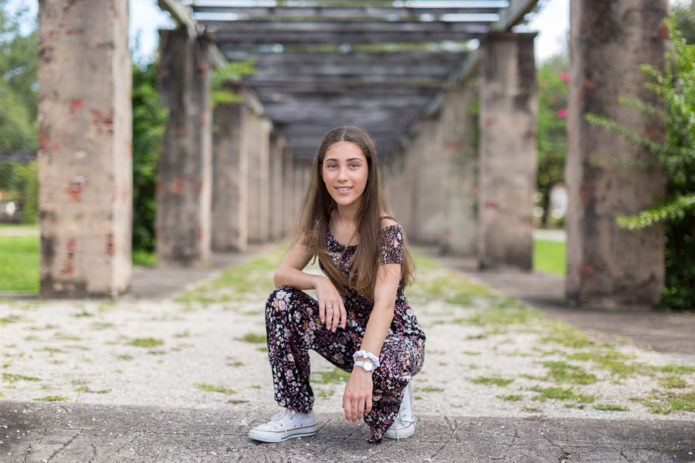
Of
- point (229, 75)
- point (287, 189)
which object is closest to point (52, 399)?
point (229, 75)

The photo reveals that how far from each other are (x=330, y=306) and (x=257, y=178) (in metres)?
16.5

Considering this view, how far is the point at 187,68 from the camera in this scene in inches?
448

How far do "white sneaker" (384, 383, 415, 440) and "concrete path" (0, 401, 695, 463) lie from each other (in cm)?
4

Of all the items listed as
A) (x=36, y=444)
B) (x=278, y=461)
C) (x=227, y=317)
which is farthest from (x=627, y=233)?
(x=36, y=444)

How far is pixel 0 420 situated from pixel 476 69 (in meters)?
12.3

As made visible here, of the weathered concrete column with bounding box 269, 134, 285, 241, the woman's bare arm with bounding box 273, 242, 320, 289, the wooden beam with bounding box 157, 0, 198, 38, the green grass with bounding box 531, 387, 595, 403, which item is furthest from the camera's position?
the weathered concrete column with bounding box 269, 134, 285, 241

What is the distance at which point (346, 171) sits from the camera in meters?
2.94

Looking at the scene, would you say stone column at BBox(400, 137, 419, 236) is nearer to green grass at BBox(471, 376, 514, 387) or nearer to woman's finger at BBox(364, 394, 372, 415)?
green grass at BBox(471, 376, 514, 387)

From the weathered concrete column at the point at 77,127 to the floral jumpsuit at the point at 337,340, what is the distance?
4.64 metres

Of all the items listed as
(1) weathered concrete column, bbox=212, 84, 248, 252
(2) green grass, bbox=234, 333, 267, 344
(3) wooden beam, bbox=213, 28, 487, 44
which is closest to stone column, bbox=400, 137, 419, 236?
(1) weathered concrete column, bbox=212, 84, 248, 252

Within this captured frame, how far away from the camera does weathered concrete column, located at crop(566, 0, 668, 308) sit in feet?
22.8

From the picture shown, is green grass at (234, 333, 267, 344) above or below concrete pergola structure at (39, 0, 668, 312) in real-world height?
below

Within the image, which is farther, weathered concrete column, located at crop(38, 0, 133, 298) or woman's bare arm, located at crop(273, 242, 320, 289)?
weathered concrete column, located at crop(38, 0, 133, 298)

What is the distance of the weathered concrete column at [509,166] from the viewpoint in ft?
37.7
